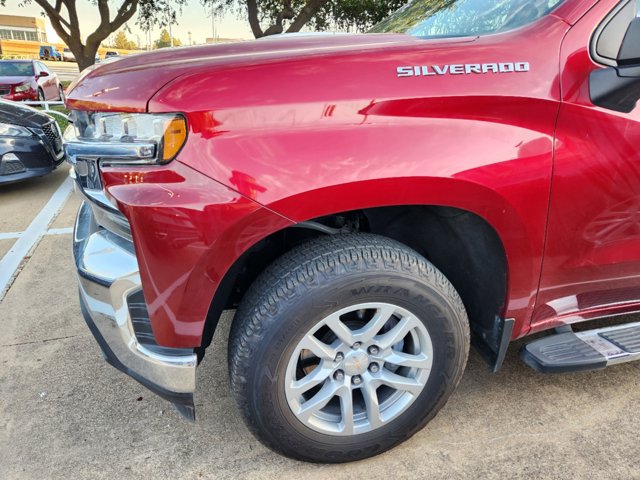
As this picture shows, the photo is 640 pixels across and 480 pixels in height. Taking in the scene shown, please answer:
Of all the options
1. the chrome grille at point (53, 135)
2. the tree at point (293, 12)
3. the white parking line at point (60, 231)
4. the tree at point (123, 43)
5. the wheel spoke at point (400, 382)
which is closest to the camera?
the wheel spoke at point (400, 382)

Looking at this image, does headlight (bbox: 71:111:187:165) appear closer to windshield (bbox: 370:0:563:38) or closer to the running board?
windshield (bbox: 370:0:563:38)

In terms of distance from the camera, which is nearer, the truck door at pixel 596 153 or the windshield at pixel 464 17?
the truck door at pixel 596 153

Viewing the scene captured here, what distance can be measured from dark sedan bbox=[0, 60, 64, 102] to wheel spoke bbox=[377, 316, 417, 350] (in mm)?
12493

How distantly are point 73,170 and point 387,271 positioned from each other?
1.31 meters

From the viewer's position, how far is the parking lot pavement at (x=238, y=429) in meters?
2.03

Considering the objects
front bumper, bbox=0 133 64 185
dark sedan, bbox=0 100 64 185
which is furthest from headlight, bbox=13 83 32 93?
front bumper, bbox=0 133 64 185

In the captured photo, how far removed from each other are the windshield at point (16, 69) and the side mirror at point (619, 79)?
14586 mm

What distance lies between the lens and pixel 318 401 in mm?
1898

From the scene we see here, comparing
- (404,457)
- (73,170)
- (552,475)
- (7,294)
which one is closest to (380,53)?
(73,170)

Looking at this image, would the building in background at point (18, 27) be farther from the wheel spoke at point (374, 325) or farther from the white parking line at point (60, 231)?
the wheel spoke at point (374, 325)

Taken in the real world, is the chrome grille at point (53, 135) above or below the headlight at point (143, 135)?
below

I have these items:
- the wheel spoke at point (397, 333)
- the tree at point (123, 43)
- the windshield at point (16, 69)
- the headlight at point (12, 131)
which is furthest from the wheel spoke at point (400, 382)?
the tree at point (123, 43)

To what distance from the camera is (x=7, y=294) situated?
3.42 m

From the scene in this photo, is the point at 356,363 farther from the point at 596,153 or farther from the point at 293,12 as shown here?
the point at 293,12
